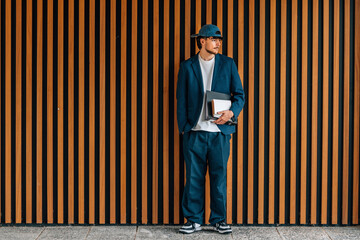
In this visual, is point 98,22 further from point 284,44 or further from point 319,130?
point 319,130

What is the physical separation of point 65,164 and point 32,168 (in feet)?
0.97

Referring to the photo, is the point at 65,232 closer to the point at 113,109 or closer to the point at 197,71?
the point at 113,109

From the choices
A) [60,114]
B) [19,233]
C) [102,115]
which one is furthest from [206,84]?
[19,233]

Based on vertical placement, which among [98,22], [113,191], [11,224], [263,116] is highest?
[98,22]

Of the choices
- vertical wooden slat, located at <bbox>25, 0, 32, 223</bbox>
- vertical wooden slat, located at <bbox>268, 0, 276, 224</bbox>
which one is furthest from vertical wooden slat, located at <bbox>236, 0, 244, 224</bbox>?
vertical wooden slat, located at <bbox>25, 0, 32, 223</bbox>

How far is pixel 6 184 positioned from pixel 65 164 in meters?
0.55

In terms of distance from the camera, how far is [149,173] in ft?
13.4

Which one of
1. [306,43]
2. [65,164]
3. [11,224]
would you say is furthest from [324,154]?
[11,224]

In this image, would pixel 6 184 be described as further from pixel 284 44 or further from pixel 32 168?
pixel 284 44

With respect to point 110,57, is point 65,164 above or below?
below

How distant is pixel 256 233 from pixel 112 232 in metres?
1.22

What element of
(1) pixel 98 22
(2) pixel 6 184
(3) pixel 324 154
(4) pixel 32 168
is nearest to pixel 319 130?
(3) pixel 324 154

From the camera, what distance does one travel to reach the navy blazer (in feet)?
12.4

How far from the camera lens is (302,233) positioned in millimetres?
3850
